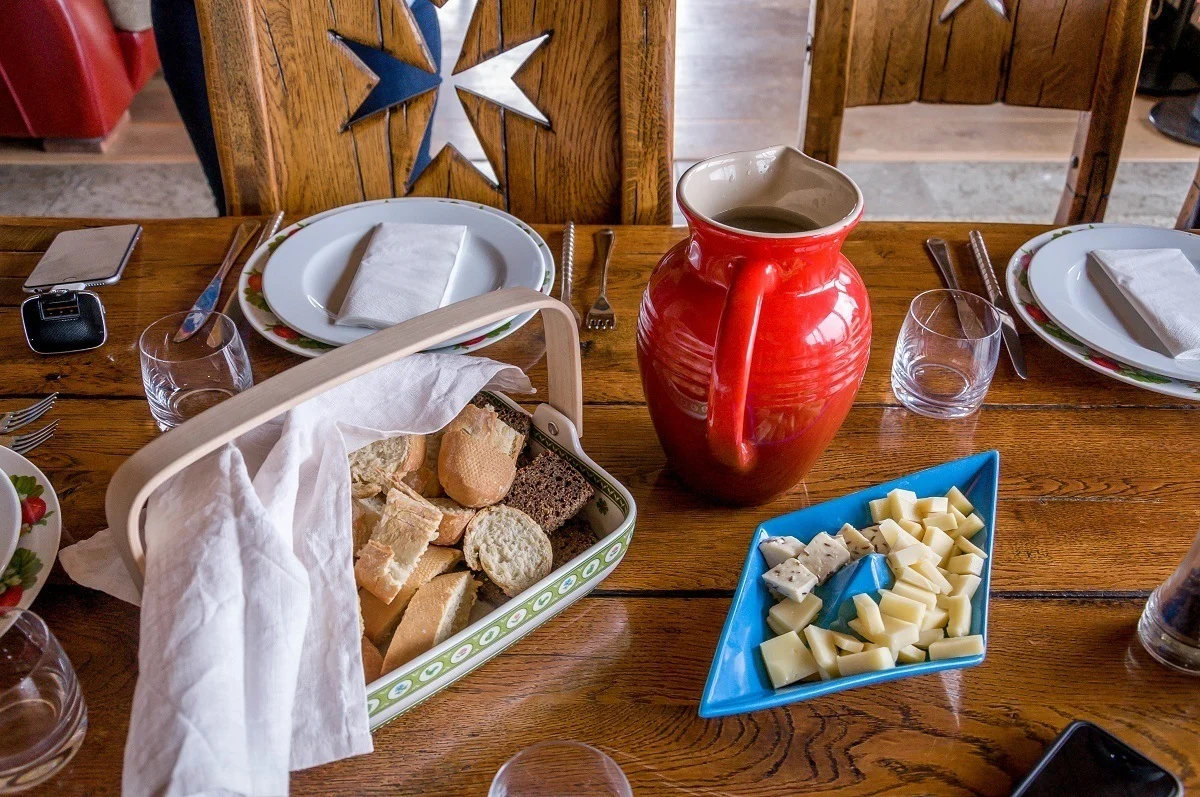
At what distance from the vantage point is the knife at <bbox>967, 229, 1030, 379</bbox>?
0.82m

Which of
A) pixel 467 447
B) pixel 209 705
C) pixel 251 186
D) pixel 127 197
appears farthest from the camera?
pixel 127 197

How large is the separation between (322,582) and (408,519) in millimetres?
Answer: 73

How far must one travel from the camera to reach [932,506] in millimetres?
623

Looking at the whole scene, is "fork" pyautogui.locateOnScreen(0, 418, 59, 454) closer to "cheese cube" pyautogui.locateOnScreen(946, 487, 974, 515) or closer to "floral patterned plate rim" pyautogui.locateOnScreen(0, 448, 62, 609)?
"floral patterned plate rim" pyautogui.locateOnScreen(0, 448, 62, 609)

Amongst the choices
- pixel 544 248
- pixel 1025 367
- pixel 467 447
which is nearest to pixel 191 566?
pixel 467 447

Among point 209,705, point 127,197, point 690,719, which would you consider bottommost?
point 127,197

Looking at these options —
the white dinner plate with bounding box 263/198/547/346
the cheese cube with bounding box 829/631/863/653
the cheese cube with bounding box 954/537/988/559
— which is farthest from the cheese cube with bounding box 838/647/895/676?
the white dinner plate with bounding box 263/198/547/346

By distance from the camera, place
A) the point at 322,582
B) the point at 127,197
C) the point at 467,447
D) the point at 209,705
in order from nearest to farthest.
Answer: the point at 209,705
the point at 322,582
the point at 467,447
the point at 127,197

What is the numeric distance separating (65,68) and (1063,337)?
286 centimetres

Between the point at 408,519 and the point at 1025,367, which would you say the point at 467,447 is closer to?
the point at 408,519

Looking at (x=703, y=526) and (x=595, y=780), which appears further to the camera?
(x=703, y=526)

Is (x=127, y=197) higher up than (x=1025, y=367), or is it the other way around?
(x=1025, y=367)

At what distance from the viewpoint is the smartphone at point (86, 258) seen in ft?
2.99

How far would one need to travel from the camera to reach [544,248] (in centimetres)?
94
